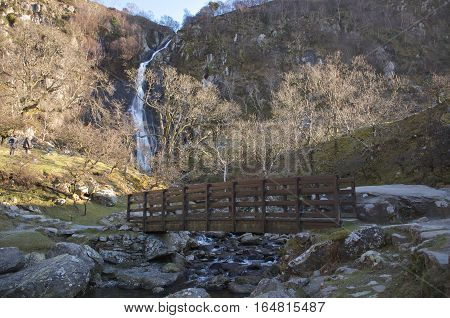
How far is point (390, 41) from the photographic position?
3457 inches

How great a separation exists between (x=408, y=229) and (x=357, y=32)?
313 feet

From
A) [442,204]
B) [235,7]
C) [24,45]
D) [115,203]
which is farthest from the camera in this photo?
[235,7]

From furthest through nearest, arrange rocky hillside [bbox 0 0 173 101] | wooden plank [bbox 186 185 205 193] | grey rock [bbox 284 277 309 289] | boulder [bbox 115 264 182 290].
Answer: rocky hillside [bbox 0 0 173 101] < wooden plank [bbox 186 185 205 193] < boulder [bbox 115 264 182 290] < grey rock [bbox 284 277 309 289]

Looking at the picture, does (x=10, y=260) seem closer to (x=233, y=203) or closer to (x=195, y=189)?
(x=195, y=189)

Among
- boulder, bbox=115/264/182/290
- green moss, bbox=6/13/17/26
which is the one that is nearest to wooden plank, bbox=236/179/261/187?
boulder, bbox=115/264/182/290

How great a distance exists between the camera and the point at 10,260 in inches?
497

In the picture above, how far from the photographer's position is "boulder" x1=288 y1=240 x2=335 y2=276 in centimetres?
1012

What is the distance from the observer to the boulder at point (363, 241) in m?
9.42

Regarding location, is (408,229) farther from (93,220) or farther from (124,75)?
(124,75)

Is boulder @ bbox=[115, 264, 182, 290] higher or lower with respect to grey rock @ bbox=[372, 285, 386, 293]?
lower

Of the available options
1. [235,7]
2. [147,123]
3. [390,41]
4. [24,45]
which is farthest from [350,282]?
[235,7]

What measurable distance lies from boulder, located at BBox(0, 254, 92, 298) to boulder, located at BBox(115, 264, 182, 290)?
84.9 inches

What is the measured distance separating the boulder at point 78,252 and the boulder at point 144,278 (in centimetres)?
A: 100

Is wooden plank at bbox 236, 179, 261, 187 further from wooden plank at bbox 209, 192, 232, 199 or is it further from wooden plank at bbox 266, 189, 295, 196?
wooden plank at bbox 209, 192, 232, 199
